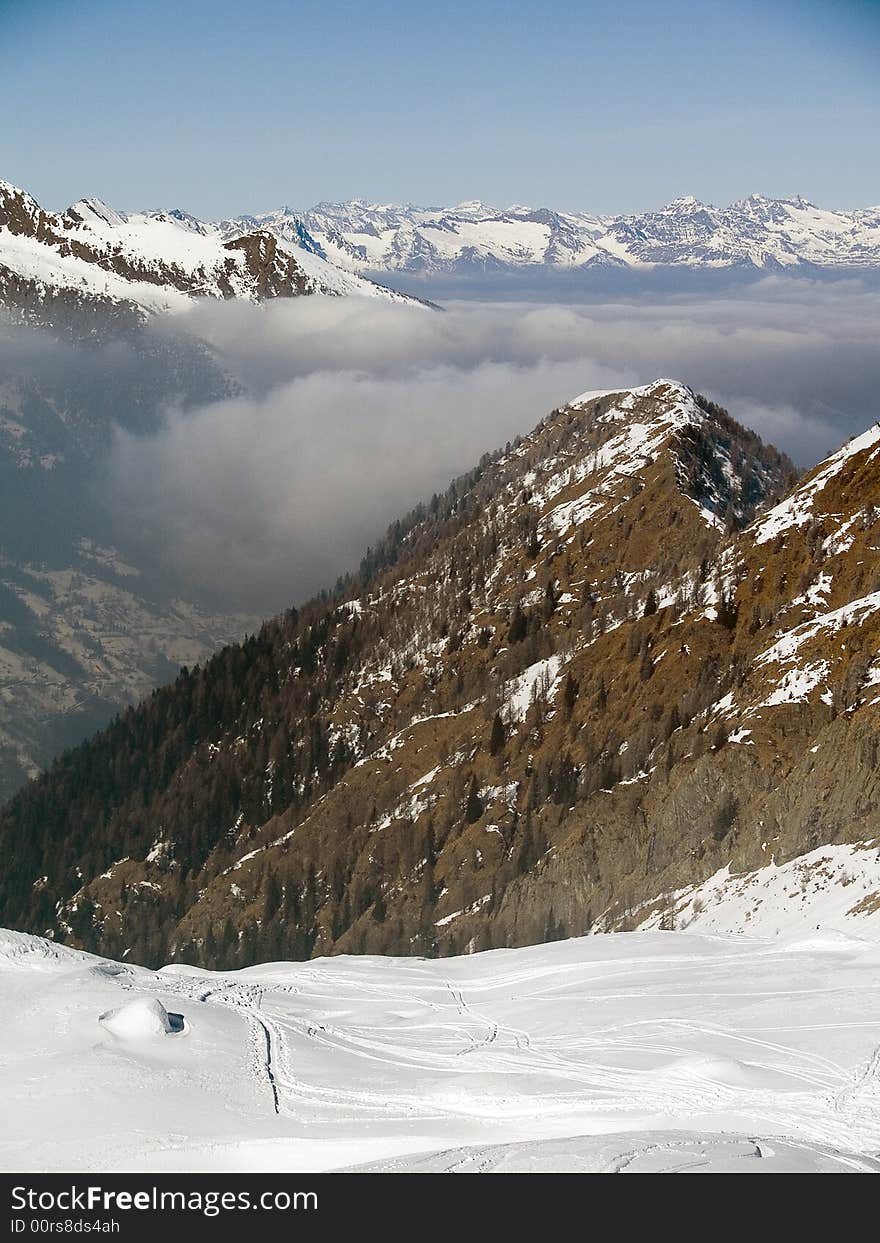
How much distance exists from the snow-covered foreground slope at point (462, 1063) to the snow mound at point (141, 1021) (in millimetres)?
95

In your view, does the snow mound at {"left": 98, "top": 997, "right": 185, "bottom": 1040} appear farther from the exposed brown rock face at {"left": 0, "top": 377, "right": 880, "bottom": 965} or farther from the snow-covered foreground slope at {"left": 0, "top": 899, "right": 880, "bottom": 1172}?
the exposed brown rock face at {"left": 0, "top": 377, "right": 880, "bottom": 965}

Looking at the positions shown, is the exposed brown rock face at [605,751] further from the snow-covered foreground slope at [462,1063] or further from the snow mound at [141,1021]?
the snow mound at [141,1021]

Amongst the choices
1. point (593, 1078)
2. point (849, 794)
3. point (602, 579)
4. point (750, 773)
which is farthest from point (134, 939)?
point (593, 1078)

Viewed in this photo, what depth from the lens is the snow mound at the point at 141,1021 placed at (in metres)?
38.7

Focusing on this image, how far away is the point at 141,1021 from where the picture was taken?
39.2 m

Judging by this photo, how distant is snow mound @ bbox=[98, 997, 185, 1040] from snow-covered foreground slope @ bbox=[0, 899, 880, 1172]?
95mm

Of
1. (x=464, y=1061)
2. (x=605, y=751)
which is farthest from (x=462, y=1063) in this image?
(x=605, y=751)

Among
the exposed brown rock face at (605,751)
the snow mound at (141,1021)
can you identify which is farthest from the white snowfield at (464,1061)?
the exposed brown rock face at (605,751)

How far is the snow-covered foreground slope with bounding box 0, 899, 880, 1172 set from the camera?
1187 inches

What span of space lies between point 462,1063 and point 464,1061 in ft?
0.76
